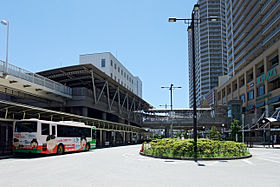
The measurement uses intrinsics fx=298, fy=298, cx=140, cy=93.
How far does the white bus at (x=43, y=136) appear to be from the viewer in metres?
21.3

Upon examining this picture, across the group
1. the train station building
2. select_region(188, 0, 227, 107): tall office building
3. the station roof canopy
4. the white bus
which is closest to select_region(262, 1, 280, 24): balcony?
the train station building

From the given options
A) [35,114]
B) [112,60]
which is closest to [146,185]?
[35,114]

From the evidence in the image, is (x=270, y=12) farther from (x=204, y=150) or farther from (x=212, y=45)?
(x=212, y=45)

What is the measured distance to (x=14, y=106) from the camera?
68.7 feet

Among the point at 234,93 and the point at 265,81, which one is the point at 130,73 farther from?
the point at 265,81

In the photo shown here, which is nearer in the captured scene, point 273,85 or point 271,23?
point 273,85

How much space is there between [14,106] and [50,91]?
16733 millimetres

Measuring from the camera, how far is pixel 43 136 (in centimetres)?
2192

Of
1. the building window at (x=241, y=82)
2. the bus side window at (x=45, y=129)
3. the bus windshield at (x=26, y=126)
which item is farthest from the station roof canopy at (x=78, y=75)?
the building window at (x=241, y=82)

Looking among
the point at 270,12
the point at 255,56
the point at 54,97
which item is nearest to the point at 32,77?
the point at 54,97

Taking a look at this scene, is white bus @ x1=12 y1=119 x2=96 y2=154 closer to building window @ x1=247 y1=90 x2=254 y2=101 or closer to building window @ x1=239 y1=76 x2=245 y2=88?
building window @ x1=247 y1=90 x2=254 y2=101

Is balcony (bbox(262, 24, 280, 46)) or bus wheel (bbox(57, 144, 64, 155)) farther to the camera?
balcony (bbox(262, 24, 280, 46))

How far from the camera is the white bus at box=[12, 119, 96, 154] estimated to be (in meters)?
21.3

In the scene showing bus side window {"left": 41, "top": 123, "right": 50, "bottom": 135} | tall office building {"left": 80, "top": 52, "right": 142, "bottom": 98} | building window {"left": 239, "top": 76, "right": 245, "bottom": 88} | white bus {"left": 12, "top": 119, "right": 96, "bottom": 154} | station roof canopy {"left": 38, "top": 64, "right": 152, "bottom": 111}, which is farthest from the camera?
tall office building {"left": 80, "top": 52, "right": 142, "bottom": 98}
